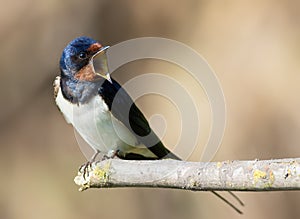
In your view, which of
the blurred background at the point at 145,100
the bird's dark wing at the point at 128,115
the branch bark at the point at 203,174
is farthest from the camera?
the blurred background at the point at 145,100

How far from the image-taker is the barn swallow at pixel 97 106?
2.23 meters

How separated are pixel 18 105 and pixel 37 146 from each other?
245 millimetres

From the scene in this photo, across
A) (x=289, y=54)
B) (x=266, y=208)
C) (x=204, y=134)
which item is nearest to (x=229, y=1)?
(x=289, y=54)

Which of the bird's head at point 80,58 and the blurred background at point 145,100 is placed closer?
the bird's head at point 80,58

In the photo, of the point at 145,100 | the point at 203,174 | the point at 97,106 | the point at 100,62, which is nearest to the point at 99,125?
the point at 97,106

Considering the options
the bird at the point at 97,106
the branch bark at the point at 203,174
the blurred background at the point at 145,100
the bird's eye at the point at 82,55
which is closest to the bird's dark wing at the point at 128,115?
the bird at the point at 97,106

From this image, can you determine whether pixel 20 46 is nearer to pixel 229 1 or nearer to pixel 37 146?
pixel 37 146

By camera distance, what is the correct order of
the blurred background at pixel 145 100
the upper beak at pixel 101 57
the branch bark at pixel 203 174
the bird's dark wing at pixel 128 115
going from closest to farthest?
the branch bark at pixel 203 174
the upper beak at pixel 101 57
the bird's dark wing at pixel 128 115
the blurred background at pixel 145 100

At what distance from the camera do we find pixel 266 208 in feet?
11.6

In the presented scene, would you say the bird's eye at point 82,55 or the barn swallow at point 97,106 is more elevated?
the bird's eye at point 82,55

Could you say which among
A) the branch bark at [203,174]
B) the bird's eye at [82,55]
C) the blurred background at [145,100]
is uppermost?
the blurred background at [145,100]

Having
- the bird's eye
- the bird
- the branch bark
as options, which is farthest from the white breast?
the branch bark

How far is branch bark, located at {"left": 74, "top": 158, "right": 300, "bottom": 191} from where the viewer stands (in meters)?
1.48

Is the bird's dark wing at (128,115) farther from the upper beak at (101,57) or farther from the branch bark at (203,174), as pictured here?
the branch bark at (203,174)
